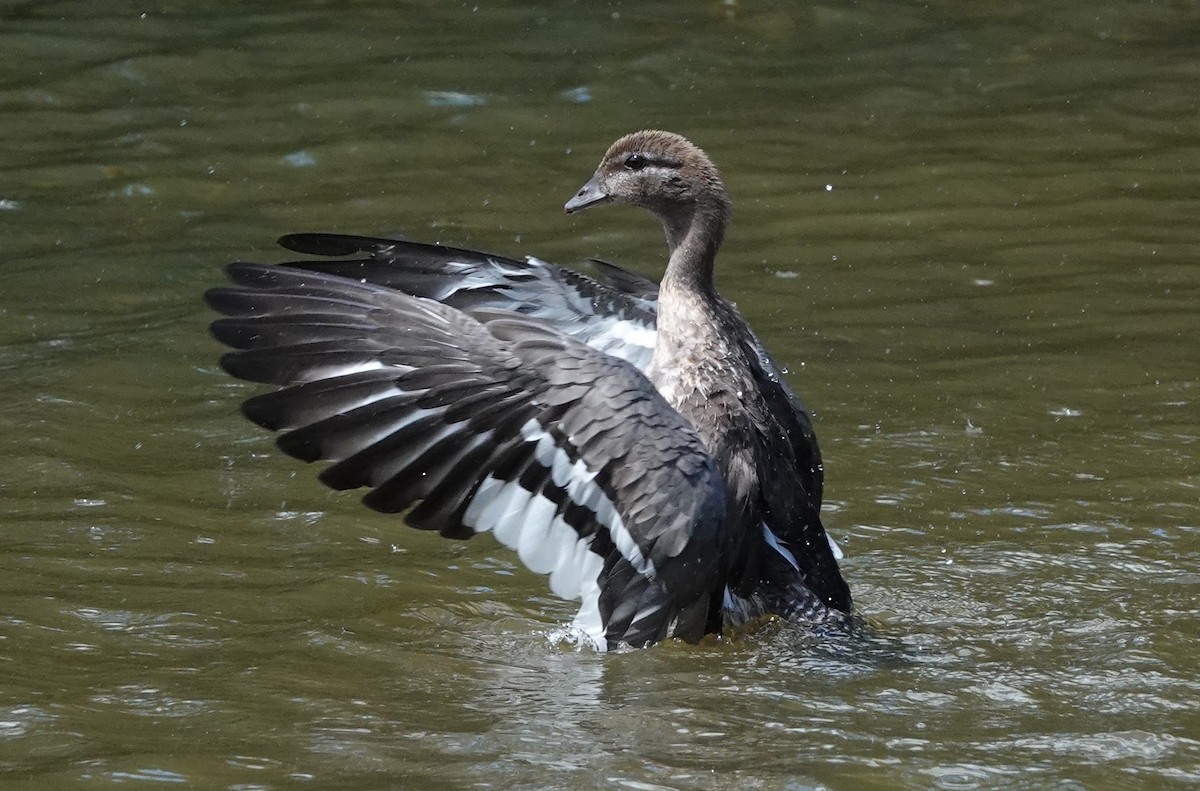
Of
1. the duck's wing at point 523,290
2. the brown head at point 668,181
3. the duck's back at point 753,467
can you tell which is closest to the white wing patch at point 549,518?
the duck's back at point 753,467

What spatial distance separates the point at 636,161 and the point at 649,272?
2.10 m

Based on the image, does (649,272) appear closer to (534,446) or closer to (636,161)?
(636,161)

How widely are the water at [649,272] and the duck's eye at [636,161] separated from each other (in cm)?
141

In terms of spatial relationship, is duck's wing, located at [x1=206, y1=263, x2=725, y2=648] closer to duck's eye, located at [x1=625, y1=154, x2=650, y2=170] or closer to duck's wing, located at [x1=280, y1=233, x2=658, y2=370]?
duck's wing, located at [x1=280, y1=233, x2=658, y2=370]

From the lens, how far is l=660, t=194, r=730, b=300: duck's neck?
6363mm

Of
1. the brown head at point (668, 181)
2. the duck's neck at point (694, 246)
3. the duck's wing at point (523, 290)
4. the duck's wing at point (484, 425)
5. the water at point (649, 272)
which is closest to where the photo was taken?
the water at point (649, 272)

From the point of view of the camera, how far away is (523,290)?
691 cm

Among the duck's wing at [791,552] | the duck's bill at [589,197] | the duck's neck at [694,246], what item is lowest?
the duck's wing at [791,552]

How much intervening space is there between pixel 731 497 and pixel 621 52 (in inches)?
263

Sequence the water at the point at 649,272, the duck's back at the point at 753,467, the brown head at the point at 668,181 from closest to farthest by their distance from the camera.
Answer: the water at the point at 649,272
the duck's back at the point at 753,467
the brown head at the point at 668,181

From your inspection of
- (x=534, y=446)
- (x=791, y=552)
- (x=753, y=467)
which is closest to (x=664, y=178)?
(x=753, y=467)

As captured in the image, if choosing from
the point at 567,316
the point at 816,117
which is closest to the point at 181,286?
the point at 567,316

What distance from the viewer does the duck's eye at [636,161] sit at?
671 centimetres

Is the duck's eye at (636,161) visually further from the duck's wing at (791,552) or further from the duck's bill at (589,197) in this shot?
the duck's wing at (791,552)
